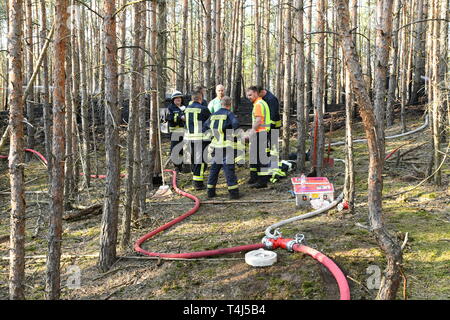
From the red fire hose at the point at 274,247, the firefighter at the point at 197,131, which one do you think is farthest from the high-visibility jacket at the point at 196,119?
the red fire hose at the point at 274,247

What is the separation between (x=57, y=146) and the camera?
13.5ft

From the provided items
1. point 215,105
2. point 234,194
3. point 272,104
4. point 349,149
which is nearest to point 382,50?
point 349,149

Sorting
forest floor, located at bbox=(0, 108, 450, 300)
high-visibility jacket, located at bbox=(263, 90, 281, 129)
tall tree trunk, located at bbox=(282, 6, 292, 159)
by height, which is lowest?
forest floor, located at bbox=(0, 108, 450, 300)

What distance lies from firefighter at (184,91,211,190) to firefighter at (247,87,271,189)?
97 cm

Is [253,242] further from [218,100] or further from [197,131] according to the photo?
[218,100]

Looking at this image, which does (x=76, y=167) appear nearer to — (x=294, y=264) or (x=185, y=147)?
(x=185, y=147)

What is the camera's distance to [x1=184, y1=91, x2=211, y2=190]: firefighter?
812cm

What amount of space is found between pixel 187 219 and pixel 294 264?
2.47 meters

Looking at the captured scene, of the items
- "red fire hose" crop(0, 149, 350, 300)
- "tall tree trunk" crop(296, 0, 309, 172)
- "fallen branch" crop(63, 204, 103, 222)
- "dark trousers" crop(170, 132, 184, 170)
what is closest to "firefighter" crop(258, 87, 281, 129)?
"tall tree trunk" crop(296, 0, 309, 172)

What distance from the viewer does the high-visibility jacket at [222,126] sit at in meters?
7.29

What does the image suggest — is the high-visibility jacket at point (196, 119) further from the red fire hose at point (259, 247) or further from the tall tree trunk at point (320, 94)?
the red fire hose at point (259, 247)

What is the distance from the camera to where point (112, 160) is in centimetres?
466

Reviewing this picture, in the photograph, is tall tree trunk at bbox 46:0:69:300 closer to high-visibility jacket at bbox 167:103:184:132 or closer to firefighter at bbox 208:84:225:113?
firefighter at bbox 208:84:225:113

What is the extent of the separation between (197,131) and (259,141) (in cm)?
126
